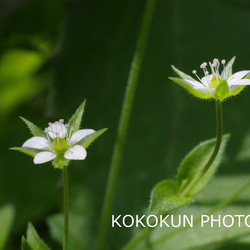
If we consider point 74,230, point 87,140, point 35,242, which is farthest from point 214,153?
point 74,230

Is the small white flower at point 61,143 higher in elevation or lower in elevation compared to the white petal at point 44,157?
higher

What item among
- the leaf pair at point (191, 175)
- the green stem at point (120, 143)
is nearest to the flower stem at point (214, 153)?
the leaf pair at point (191, 175)

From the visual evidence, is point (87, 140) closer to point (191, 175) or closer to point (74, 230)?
point (191, 175)

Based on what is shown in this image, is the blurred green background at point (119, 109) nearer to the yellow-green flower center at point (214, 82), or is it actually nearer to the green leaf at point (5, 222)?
the green leaf at point (5, 222)

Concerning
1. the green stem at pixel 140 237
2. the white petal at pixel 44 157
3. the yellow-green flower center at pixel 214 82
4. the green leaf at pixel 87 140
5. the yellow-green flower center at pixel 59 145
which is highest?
the yellow-green flower center at pixel 214 82

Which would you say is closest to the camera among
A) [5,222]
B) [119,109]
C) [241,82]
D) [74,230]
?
[241,82]
